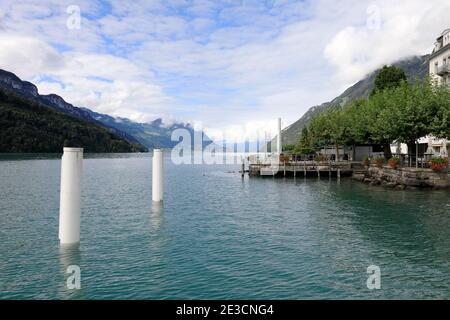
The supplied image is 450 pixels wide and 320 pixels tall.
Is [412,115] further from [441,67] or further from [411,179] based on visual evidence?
[441,67]

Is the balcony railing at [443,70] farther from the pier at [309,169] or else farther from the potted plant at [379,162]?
the pier at [309,169]

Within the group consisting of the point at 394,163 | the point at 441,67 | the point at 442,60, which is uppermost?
the point at 442,60

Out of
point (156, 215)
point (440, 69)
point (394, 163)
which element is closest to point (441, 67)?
point (440, 69)

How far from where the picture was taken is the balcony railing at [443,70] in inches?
2328

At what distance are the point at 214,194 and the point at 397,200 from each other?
20.5 metres

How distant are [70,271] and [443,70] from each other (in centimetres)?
6510

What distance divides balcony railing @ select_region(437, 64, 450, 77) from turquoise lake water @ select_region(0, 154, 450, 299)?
34.9m

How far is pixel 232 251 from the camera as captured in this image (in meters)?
18.4

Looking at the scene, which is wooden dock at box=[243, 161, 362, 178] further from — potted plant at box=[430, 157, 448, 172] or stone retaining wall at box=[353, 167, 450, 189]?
potted plant at box=[430, 157, 448, 172]

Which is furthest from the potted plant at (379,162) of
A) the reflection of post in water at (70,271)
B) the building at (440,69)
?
the reflection of post in water at (70,271)

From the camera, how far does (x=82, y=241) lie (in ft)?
66.1

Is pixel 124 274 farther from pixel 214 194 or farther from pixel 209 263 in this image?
pixel 214 194

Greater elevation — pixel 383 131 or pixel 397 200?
pixel 383 131
